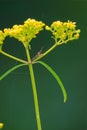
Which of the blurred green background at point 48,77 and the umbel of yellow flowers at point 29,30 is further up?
the blurred green background at point 48,77

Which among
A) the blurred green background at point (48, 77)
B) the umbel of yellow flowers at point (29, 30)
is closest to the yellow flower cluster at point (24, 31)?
the umbel of yellow flowers at point (29, 30)

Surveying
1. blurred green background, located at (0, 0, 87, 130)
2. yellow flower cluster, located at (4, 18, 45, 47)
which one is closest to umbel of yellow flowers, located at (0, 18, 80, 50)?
yellow flower cluster, located at (4, 18, 45, 47)

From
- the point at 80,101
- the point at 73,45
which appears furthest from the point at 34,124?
the point at 73,45

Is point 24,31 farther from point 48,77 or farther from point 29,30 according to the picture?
point 48,77

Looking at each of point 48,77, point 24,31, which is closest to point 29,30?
point 24,31

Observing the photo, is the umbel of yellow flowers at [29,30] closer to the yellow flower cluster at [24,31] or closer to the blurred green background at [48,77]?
the yellow flower cluster at [24,31]
